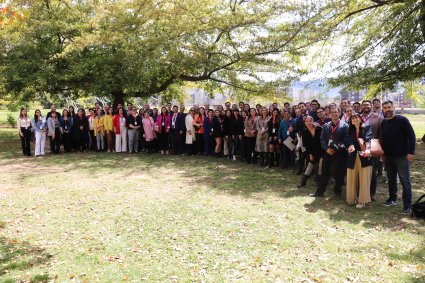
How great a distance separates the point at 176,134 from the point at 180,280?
32.5 feet

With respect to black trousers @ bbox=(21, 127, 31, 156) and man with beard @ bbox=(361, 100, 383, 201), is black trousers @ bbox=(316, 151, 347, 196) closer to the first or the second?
man with beard @ bbox=(361, 100, 383, 201)

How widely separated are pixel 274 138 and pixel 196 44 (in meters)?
7.03

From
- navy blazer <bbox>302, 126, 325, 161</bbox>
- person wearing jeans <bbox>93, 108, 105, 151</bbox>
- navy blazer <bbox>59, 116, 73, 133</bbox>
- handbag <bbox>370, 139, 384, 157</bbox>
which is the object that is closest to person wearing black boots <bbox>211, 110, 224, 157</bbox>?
person wearing jeans <bbox>93, 108, 105, 151</bbox>

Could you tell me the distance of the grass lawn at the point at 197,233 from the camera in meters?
4.58

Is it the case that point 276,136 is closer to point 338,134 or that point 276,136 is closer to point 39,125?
point 338,134

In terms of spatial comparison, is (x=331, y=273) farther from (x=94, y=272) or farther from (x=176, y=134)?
(x=176, y=134)

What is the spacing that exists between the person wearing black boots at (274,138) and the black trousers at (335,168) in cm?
319

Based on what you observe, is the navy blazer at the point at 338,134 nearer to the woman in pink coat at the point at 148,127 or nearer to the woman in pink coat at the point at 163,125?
the woman in pink coat at the point at 163,125

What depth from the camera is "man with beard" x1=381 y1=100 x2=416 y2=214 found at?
21.4ft

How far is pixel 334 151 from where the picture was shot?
7527 millimetres

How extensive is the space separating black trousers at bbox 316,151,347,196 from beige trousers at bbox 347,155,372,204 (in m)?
0.48

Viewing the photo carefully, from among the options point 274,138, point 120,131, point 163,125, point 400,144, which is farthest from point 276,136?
point 120,131

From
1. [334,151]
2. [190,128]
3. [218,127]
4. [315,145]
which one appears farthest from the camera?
[190,128]

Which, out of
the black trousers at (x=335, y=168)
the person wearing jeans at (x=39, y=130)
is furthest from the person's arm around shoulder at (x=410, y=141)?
the person wearing jeans at (x=39, y=130)
